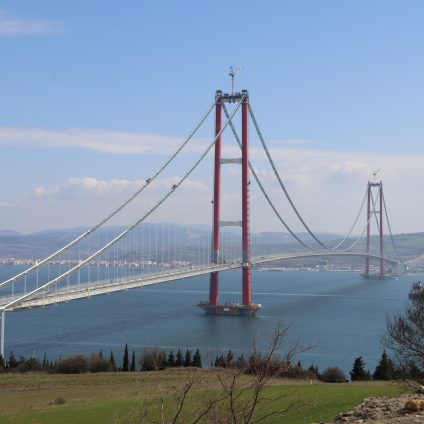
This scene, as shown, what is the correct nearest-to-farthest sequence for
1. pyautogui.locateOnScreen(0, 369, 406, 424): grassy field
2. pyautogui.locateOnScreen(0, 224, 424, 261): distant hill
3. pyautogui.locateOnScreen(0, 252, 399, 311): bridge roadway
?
pyautogui.locateOnScreen(0, 369, 406, 424): grassy field < pyautogui.locateOnScreen(0, 252, 399, 311): bridge roadway < pyautogui.locateOnScreen(0, 224, 424, 261): distant hill

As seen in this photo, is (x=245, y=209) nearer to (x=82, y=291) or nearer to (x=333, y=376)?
(x=82, y=291)

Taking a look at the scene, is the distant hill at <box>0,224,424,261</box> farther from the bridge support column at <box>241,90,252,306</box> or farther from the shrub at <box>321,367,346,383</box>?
the shrub at <box>321,367,346,383</box>

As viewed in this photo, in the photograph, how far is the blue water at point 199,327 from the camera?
23.2 m

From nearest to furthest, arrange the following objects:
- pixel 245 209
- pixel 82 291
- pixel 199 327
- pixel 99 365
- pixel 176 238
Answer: pixel 99 365 < pixel 82 291 < pixel 199 327 < pixel 245 209 < pixel 176 238

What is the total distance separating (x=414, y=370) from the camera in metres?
10.7

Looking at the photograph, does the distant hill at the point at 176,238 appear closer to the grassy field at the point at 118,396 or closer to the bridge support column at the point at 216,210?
the bridge support column at the point at 216,210

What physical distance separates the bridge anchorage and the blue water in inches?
30.0

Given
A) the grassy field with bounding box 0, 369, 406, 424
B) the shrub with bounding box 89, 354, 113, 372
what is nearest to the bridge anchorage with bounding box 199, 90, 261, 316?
the shrub with bounding box 89, 354, 113, 372

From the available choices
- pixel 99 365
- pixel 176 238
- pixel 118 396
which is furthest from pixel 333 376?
pixel 176 238

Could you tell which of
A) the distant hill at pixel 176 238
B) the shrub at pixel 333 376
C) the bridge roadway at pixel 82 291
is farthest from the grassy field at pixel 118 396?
the distant hill at pixel 176 238

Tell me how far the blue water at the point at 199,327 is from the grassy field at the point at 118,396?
214 centimetres

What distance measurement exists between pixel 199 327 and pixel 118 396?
15.7 metres

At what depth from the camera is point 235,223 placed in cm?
3444

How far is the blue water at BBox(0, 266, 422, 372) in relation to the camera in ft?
76.1
